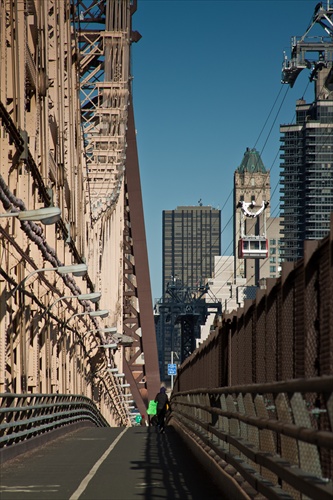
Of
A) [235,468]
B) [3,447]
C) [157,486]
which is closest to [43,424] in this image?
[3,447]

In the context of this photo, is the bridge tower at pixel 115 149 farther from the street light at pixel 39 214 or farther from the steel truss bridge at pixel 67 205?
the street light at pixel 39 214

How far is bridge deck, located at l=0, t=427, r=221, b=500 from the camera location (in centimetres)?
1474

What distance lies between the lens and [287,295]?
11.9 meters

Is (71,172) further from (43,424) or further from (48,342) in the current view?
(43,424)

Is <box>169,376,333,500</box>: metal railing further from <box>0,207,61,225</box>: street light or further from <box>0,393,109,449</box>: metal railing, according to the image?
<box>0,207,61,225</box>: street light

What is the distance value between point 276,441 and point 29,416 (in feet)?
51.8

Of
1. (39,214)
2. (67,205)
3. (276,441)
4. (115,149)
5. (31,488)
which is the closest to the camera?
(276,441)

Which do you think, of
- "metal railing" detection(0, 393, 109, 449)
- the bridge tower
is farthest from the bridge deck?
the bridge tower

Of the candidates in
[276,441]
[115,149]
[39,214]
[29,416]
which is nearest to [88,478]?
[276,441]

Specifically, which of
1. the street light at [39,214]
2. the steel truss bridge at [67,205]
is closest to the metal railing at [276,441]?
the street light at [39,214]

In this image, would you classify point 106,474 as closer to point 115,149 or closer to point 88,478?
point 88,478

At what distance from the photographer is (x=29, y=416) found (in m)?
27.3

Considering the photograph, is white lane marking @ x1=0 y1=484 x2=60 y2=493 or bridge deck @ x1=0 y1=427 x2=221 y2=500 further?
white lane marking @ x1=0 y1=484 x2=60 y2=493

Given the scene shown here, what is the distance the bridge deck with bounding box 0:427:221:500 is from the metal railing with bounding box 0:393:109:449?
0.43 m
